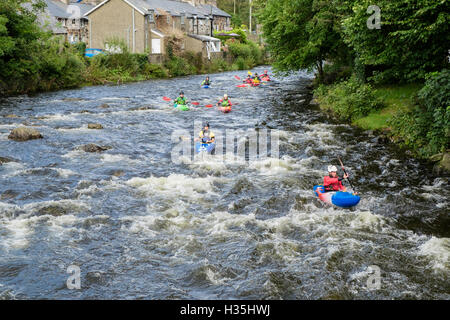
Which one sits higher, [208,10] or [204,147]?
[208,10]

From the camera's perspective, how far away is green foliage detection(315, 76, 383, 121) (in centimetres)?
2514

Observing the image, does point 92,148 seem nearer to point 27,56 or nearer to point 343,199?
point 343,199

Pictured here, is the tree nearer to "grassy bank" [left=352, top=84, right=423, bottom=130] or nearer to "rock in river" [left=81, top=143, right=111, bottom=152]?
"grassy bank" [left=352, top=84, right=423, bottom=130]

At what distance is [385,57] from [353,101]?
448cm

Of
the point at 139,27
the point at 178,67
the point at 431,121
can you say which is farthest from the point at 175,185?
the point at 139,27

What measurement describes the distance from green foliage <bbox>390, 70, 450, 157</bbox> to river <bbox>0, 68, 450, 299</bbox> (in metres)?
0.81

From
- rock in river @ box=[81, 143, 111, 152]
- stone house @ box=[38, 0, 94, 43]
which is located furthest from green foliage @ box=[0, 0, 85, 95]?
stone house @ box=[38, 0, 94, 43]

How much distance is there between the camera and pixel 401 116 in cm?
2131

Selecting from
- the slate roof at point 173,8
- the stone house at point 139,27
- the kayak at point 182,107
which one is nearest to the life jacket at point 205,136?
the kayak at point 182,107

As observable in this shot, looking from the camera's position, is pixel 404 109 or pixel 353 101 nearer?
pixel 404 109

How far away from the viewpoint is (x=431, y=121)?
18.3 metres

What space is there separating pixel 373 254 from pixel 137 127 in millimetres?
17579

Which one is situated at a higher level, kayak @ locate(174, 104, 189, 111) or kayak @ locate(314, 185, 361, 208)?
kayak @ locate(174, 104, 189, 111)
